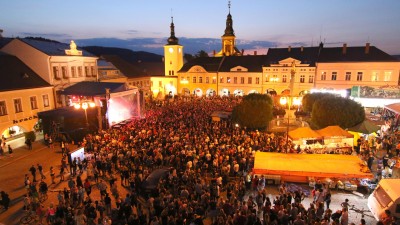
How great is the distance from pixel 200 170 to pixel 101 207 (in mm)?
6292

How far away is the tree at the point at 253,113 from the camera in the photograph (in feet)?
87.2

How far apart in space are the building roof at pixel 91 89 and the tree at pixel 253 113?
1274 centimetres

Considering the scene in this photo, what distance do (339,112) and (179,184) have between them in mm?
15607

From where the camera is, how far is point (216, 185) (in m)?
13.5

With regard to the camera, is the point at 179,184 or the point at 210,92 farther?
the point at 210,92

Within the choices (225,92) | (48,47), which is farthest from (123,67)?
(48,47)

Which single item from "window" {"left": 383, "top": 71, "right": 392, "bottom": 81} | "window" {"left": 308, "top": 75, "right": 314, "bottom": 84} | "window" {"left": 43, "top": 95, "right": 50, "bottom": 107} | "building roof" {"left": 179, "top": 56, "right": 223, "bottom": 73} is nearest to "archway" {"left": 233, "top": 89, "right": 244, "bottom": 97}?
"building roof" {"left": 179, "top": 56, "right": 223, "bottom": 73}

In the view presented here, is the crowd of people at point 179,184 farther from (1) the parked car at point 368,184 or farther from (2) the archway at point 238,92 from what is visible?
(2) the archway at point 238,92

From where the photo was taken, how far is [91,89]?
97.2 feet

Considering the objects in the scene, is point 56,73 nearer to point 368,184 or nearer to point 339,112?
point 339,112

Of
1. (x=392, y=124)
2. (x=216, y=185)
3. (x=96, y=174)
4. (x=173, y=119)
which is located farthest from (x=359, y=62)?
(x=96, y=174)

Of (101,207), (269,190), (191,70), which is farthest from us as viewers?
(191,70)

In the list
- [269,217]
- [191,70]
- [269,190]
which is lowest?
[269,190]

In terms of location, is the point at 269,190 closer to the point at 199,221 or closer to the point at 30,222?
the point at 199,221
